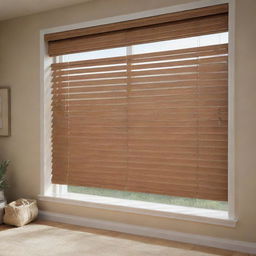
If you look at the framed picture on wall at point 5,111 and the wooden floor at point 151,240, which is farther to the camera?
the framed picture on wall at point 5,111

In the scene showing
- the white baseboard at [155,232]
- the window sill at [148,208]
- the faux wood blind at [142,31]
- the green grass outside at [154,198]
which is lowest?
the white baseboard at [155,232]

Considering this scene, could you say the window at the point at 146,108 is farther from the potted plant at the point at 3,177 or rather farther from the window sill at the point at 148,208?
the potted plant at the point at 3,177

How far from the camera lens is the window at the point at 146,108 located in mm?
3035

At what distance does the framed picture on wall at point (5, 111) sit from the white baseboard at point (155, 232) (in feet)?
3.62

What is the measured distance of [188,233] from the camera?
3146 mm

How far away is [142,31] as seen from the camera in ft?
11.0

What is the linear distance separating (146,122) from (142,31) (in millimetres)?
886

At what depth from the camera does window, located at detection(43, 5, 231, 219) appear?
9.96 feet

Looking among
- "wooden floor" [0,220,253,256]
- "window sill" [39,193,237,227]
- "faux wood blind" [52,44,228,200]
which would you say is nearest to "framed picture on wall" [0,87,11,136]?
"faux wood blind" [52,44,228,200]

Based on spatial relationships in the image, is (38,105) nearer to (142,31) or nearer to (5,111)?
(5,111)

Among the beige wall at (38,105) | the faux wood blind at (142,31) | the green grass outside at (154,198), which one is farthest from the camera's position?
the green grass outside at (154,198)

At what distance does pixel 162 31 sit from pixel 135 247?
6.51ft

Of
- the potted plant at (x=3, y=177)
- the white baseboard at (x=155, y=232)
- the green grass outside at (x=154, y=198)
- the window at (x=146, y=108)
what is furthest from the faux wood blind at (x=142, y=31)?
the white baseboard at (x=155, y=232)

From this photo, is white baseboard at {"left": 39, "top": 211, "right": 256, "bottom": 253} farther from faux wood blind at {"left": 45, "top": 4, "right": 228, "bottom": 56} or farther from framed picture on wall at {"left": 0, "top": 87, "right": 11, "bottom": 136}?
faux wood blind at {"left": 45, "top": 4, "right": 228, "bottom": 56}
